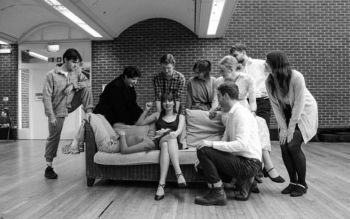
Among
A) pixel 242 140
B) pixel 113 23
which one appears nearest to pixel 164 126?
pixel 242 140

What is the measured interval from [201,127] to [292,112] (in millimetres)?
1120

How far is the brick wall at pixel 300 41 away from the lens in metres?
7.97

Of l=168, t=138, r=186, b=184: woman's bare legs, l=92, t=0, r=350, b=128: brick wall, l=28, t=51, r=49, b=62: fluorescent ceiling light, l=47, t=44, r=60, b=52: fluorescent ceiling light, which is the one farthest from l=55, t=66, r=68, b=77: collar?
l=28, t=51, r=49, b=62: fluorescent ceiling light

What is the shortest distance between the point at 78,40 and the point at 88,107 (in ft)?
16.3

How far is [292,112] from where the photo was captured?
303 cm

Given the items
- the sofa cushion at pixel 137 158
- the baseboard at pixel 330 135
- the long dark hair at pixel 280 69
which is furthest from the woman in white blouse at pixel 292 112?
the baseboard at pixel 330 135

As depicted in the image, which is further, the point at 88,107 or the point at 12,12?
the point at 12,12

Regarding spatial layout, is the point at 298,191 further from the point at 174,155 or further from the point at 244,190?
the point at 174,155

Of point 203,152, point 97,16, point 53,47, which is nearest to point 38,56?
point 53,47

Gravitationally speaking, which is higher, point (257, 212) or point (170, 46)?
point (170, 46)

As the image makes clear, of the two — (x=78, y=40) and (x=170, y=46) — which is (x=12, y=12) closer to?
(x=78, y=40)

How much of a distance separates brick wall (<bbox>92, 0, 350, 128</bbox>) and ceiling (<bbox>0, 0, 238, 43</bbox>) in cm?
38

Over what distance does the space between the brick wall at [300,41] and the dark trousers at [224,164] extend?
5437mm

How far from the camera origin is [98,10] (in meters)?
6.07
